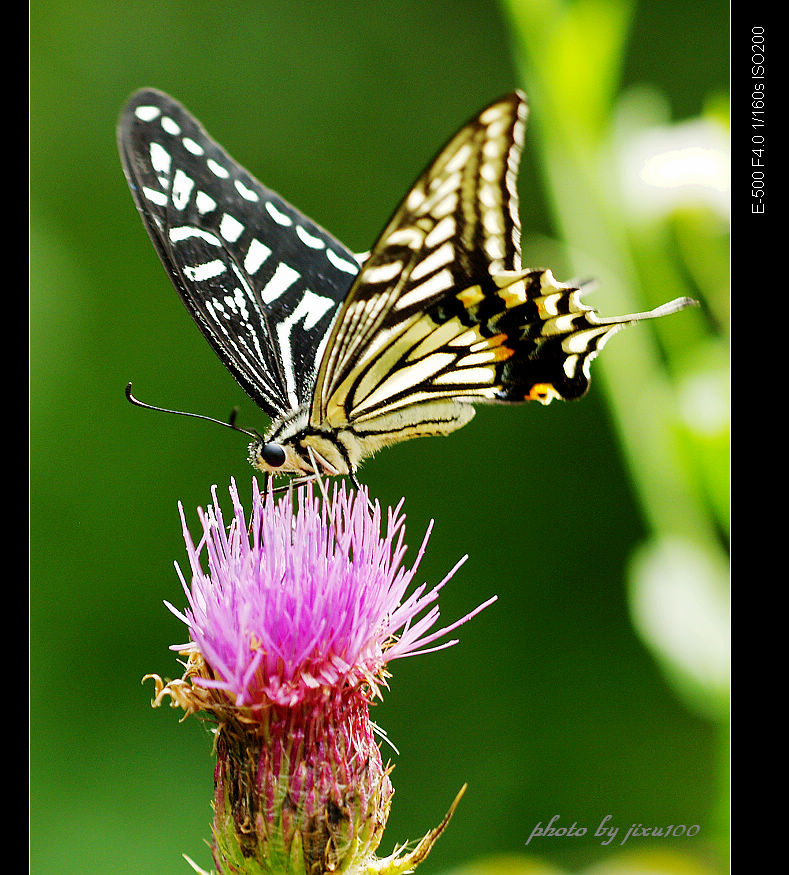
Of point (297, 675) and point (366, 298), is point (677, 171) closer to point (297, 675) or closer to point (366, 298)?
point (366, 298)

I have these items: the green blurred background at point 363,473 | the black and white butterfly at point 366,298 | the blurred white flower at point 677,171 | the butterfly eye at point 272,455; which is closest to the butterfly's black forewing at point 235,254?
the black and white butterfly at point 366,298

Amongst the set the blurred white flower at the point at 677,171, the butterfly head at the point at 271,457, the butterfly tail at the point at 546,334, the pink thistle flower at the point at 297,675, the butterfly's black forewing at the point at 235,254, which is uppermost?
the blurred white flower at the point at 677,171

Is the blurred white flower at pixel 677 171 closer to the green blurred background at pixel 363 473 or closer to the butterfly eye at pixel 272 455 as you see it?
the green blurred background at pixel 363 473

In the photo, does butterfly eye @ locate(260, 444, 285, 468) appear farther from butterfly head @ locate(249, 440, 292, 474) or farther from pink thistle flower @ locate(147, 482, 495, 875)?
pink thistle flower @ locate(147, 482, 495, 875)

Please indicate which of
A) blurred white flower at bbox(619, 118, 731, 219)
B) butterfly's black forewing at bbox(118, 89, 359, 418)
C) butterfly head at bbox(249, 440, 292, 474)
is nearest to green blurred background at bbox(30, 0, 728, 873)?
blurred white flower at bbox(619, 118, 731, 219)

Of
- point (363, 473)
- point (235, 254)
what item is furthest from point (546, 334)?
point (363, 473)

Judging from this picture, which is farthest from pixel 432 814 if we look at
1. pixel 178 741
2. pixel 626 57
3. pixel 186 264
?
pixel 626 57
